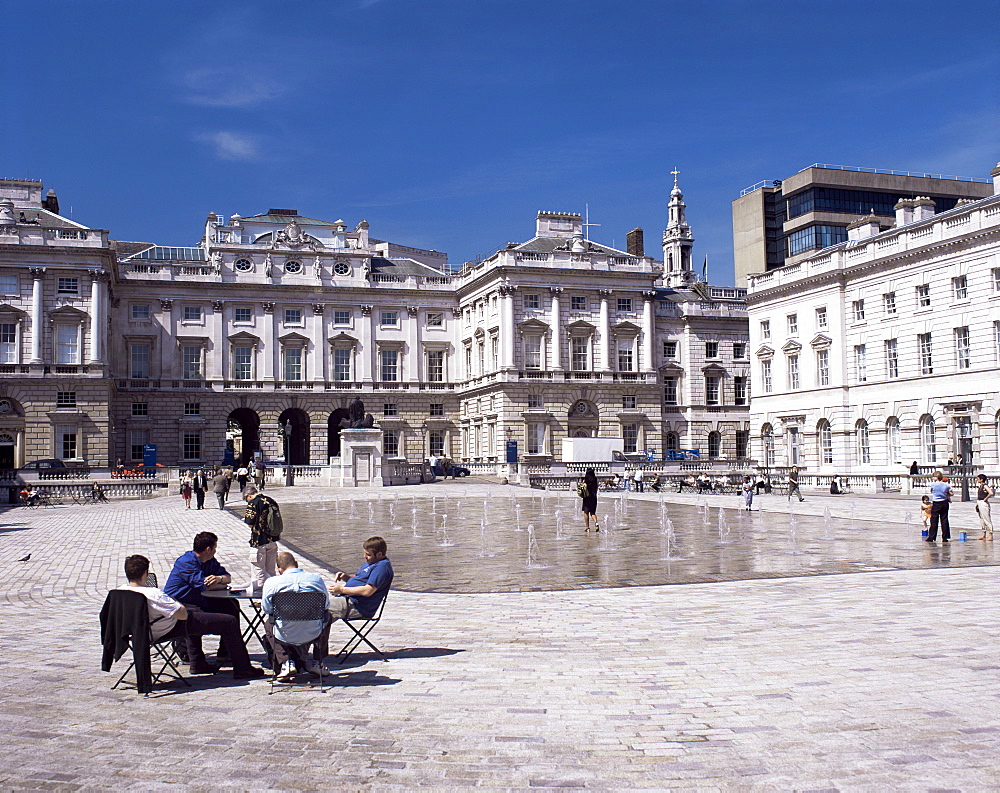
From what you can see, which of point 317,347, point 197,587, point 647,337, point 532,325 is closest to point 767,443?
point 647,337

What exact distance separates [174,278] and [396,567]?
5703 cm

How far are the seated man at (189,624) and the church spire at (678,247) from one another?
302 ft

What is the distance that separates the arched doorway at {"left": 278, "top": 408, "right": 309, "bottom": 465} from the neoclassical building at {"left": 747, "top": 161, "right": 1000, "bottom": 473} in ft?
110

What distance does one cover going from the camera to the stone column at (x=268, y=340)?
70.9 metres

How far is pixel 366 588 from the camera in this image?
10.1 meters

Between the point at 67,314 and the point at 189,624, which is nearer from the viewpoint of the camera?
the point at 189,624

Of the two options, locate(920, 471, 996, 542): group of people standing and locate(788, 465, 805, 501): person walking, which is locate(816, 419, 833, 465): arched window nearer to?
locate(788, 465, 805, 501): person walking

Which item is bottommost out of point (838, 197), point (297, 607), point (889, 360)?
point (297, 607)

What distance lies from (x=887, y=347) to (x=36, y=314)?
168 ft

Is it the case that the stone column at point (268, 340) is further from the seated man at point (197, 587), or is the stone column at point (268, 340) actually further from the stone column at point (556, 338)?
the seated man at point (197, 587)

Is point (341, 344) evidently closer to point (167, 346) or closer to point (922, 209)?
point (167, 346)

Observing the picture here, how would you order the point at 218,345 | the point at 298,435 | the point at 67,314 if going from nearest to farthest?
the point at 67,314 → the point at 218,345 → the point at 298,435

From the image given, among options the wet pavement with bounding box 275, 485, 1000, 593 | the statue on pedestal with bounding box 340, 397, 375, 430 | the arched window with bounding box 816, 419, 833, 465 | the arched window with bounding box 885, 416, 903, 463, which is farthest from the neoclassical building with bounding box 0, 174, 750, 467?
the wet pavement with bounding box 275, 485, 1000, 593

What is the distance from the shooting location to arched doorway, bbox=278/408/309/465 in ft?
238
